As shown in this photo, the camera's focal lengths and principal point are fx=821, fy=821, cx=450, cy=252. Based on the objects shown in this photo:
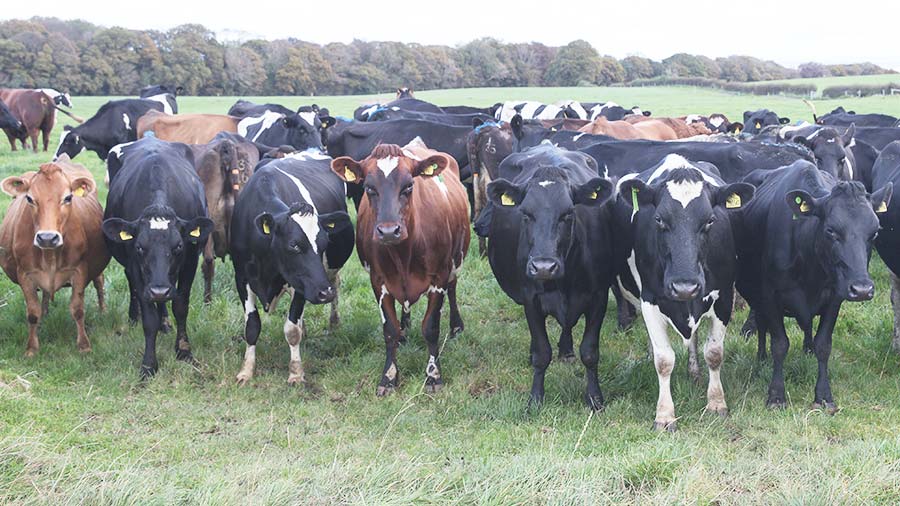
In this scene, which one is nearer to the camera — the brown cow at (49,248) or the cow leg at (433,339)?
the cow leg at (433,339)

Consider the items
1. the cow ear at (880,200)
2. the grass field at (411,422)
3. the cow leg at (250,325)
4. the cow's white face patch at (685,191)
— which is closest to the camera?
the grass field at (411,422)

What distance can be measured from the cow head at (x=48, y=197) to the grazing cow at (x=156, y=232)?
43 centimetres

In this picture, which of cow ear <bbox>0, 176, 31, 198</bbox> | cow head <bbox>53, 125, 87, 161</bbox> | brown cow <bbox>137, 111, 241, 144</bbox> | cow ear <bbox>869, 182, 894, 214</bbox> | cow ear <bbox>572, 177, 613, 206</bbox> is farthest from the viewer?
cow head <bbox>53, 125, 87, 161</bbox>

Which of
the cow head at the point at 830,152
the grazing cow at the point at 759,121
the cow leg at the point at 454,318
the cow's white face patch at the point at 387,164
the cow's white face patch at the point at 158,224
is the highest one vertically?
the cow's white face patch at the point at 387,164

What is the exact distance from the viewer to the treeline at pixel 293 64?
61281mm

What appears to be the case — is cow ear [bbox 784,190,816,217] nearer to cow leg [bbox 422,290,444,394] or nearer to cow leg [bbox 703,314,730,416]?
cow leg [bbox 703,314,730,416]

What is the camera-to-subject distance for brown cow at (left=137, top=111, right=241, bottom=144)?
610 inches

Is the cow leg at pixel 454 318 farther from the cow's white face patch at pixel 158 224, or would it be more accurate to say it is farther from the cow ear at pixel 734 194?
the cow ear at pixel 734 194

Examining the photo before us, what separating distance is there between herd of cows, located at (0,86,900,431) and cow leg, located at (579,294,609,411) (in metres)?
0.01

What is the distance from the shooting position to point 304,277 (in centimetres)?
684

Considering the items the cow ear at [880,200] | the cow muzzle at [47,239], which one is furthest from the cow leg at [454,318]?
the cow ear at [880,200]

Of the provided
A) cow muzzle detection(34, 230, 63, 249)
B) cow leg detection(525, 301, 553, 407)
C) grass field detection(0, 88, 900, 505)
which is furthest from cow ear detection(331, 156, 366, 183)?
cow muzzle detection(34, 230, 63, 249)

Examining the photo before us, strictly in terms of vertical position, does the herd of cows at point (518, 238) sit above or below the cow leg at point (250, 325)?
above

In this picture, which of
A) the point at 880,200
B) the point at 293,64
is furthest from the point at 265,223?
the point at 293,64
